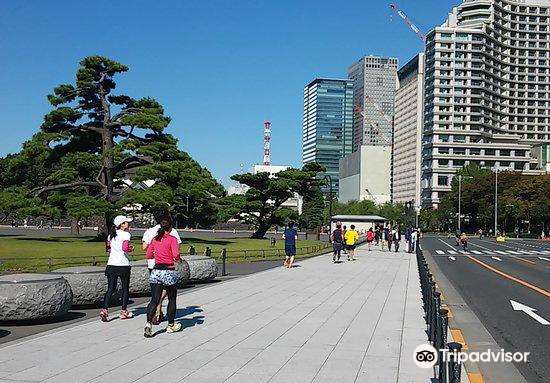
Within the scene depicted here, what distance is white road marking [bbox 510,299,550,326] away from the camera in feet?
36.3

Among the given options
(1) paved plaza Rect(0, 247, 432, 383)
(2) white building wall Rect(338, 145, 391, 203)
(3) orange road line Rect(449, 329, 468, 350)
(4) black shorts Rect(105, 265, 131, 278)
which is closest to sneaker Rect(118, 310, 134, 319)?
(1) paved plaza Rect(0, 247, 432, 383)

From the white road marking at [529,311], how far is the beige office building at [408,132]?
133 meters

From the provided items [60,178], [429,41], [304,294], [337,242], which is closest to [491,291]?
[304,294]

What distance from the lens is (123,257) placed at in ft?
32.4

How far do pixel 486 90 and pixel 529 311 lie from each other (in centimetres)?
12635

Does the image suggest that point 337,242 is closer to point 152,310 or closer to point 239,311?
point 239,311

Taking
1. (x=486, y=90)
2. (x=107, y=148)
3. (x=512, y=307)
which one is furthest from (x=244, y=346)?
(x=486, y=90)

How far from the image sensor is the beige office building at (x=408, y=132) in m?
151

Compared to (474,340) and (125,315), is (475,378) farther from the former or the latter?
(125,315)

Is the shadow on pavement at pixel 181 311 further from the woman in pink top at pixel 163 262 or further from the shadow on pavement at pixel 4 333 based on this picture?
the shadow on pavement at pixel 4 333

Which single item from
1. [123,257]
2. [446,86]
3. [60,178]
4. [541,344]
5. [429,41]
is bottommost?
[541,344]

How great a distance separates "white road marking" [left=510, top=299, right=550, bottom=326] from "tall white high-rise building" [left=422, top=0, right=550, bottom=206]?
115378 mm

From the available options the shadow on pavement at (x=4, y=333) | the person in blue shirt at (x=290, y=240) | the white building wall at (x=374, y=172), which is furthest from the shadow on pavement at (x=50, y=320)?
the white building wall at (x=374, y=172)

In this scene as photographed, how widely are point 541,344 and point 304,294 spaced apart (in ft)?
20.6
